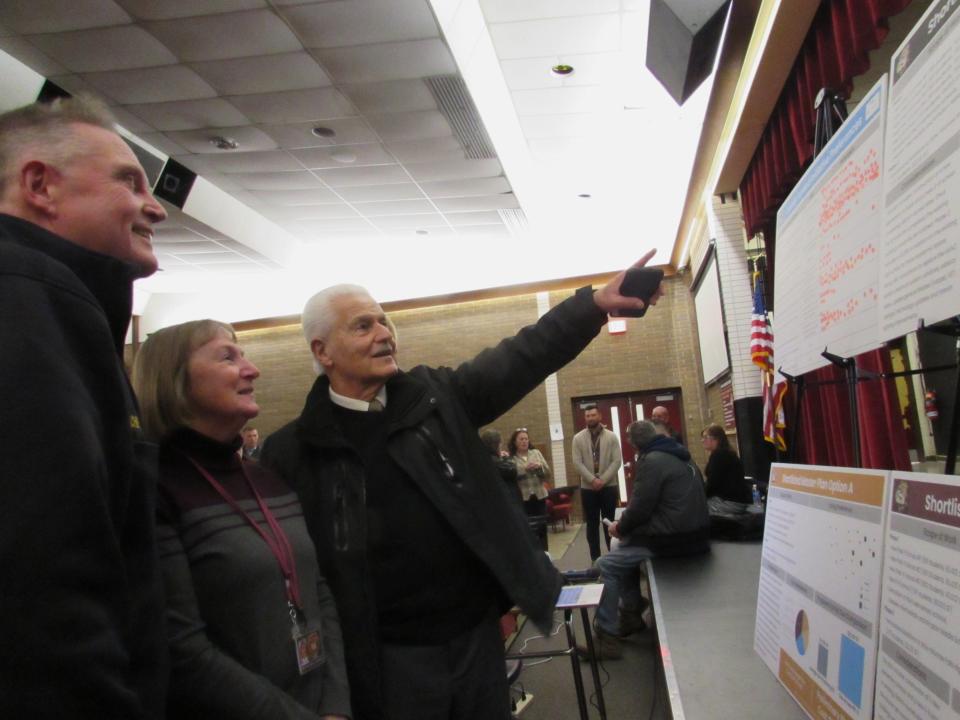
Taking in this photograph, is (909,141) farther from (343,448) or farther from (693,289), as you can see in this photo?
(693,289)

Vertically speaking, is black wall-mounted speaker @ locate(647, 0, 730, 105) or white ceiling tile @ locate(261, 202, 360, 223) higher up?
white ceiling tile @ locate(261, 202, 360, 223)

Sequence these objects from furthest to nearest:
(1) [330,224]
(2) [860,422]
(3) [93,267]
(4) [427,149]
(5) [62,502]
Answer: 1. (1) [330,224]
2. (4) [427,149]
3. (2) [860,422]
4. (3) [93,267]
5. (5) [62,502]

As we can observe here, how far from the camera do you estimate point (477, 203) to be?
8.02 metres

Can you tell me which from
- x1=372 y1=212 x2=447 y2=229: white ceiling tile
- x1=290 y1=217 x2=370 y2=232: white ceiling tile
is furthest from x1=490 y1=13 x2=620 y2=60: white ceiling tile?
x1=290 y1=217 x2=370 y2=232: white ceiling tile

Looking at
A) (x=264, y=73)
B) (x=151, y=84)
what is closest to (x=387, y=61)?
(x=264, y=73)

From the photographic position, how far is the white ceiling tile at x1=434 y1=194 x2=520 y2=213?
308 inches

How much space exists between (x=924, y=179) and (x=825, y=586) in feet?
3.20

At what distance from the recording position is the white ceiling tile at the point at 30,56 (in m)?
4.47

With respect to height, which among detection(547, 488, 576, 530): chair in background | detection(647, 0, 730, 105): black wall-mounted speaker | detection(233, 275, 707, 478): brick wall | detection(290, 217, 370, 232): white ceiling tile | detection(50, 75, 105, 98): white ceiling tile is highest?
detection(290, 217, 370, 232): white ceiling tile

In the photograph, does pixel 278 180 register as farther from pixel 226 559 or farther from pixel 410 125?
pixel 226 559

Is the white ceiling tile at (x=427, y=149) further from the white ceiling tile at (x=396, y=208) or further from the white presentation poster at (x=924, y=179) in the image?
the white presentation poster at (x=924, y=179)

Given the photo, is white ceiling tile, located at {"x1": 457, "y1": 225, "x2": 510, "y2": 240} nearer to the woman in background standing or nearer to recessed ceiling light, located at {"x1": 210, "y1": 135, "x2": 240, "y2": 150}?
the woman in background standing

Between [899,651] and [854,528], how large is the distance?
30cm

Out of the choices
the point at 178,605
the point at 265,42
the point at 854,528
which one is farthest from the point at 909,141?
the point at 265,42
